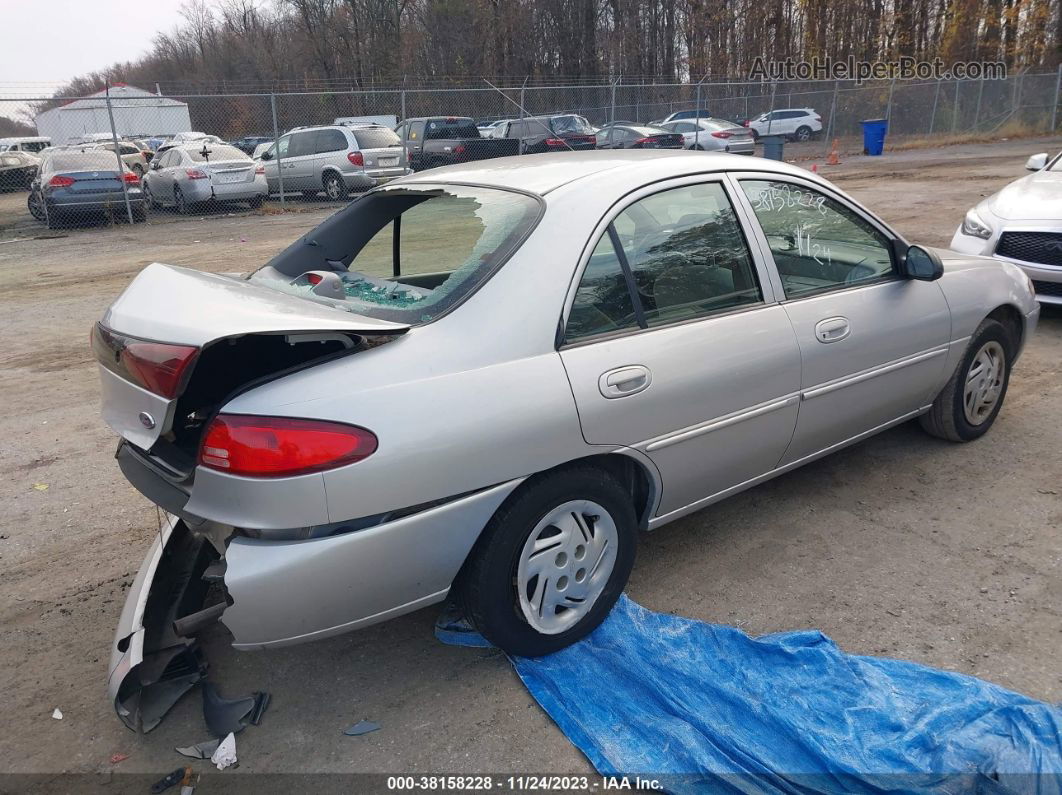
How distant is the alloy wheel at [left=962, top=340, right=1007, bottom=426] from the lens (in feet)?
14.6

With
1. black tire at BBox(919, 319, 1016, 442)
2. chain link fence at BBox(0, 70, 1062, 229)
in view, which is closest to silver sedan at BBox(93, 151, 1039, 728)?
black tire at BBox(919, 319, 1016, 442)

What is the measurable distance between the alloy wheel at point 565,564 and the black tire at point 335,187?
55.2 feet

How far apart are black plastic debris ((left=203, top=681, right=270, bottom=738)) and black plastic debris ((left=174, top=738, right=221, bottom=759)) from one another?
1.7 inches

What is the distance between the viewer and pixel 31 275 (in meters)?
11.6

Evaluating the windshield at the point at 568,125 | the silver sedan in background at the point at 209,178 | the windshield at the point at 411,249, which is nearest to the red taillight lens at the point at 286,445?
the windshield at the point at 411,249

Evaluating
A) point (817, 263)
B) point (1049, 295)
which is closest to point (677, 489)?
point (817, 263)

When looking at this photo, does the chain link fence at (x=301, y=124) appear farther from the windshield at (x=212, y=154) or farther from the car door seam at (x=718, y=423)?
the car door seam at (x=718, y=423)

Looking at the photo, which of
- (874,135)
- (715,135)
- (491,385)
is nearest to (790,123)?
(874,135)

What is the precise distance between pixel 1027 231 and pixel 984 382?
9.44ft

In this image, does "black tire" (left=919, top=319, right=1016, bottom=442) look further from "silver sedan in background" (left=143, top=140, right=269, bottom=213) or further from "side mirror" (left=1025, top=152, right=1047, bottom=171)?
"silver sedan in background" (left=143, top=140, right=269, bottom=213)

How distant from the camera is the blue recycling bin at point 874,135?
86.9 ft

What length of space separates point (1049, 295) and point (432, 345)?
6.03 meters

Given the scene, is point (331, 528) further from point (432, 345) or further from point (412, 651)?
point (412, 651)

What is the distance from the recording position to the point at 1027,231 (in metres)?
6.65
